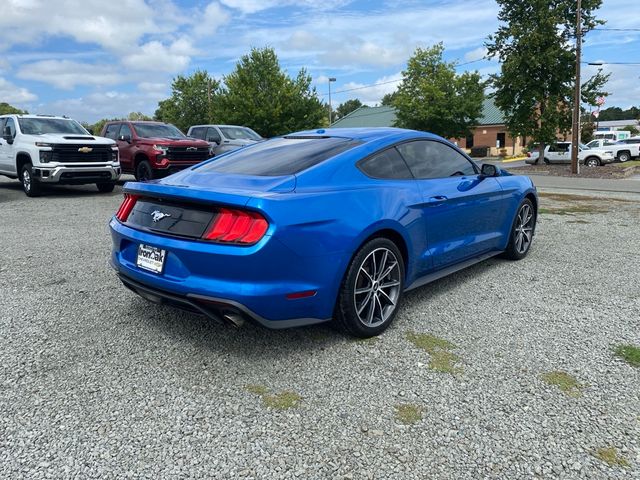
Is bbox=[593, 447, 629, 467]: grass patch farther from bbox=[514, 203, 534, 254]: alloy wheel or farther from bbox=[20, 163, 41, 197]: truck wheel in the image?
bbox=[20, 163, 41, 197]: truck wheel

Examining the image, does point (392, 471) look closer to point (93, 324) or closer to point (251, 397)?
point (251, 397)

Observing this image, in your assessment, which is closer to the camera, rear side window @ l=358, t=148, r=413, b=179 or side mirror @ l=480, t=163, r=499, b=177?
rear side window @ l=358, t=148, r=413, b=179

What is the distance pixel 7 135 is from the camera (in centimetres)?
1215

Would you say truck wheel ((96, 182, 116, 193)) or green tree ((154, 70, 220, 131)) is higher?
green tree ((154, 70, 220, 131))

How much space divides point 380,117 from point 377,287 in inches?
2205

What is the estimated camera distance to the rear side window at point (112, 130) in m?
14.4

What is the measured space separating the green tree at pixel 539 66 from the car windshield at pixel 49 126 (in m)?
21.2

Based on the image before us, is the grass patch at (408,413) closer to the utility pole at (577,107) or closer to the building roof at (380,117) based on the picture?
the utility pole at (577,107)

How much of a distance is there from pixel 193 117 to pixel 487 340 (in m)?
50.5

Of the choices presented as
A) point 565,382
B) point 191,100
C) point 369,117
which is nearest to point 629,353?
point 565,382

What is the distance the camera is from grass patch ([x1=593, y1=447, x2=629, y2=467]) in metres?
2.31

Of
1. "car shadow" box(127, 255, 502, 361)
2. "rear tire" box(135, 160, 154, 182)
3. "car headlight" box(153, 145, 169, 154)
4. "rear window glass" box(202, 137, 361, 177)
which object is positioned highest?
"car headlight" box(153, 145, 169, 154)

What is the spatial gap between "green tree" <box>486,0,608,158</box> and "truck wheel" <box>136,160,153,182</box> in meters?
20.0

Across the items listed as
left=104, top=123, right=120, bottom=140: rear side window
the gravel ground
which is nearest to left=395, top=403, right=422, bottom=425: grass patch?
the gravel ground
